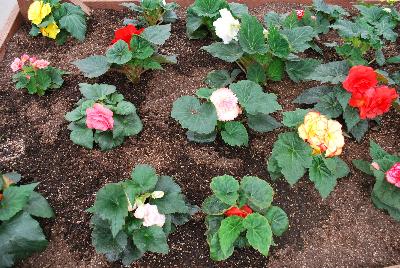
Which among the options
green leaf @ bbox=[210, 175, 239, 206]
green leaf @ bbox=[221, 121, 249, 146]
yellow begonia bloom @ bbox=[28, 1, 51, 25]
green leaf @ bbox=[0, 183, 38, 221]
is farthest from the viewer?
yellow begonia bloom @ bbox=[28, 1, 51, 25]

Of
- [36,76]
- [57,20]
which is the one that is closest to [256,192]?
[36,76]

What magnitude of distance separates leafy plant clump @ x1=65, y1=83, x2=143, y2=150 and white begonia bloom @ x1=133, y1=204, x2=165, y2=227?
532 mm

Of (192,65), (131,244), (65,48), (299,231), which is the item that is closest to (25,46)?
(65,48)

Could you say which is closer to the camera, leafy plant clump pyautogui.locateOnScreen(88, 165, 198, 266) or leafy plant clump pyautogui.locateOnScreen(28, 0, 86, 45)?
leafy plant clump pyautogui.locateOnScreen(88, 165, 198, 266)

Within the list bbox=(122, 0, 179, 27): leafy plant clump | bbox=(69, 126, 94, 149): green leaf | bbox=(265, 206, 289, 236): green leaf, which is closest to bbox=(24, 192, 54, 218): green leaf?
bbox=(69, 126, 94, 149): green leaf

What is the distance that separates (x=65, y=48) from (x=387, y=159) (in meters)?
1.99

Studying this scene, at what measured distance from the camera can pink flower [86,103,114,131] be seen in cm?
218

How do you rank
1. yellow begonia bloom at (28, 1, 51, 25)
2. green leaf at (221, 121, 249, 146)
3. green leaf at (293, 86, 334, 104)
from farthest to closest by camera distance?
yellow begonia bloom at (28, 1, 51, 25) < green leaf at (293, 86, 334, 104) < green leaf at (221, 121, 249, 146)

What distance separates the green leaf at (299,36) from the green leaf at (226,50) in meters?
0.28

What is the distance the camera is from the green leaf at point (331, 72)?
2389mm

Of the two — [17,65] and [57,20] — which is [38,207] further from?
[57,20]

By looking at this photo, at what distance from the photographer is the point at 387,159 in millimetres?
2129

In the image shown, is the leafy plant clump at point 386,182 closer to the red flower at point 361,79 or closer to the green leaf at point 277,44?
the red flower at point 361,79

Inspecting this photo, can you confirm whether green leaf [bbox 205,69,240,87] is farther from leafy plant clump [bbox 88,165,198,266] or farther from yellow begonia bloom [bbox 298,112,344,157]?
leafy plant clump [bbox 88,165,198,266]
